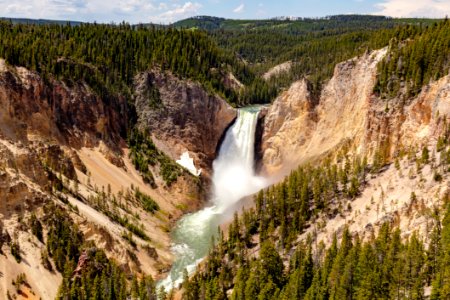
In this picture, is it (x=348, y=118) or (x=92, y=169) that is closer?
(x=92, y=169)

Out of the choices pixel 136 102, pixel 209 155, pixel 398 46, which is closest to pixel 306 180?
pixel 398 46

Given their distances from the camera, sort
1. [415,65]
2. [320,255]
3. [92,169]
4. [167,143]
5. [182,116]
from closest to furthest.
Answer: [320,255], [415,65], [92,169], [167,143], [182,116]

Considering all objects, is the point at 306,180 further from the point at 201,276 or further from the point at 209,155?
the point at 209,155

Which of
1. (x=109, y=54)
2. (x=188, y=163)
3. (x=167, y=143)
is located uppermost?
(x=109, y=54)

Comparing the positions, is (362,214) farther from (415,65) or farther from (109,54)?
(109,54)

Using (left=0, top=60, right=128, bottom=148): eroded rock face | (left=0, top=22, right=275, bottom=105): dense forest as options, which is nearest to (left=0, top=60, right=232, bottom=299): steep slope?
(left=0, top=60, right=128, bottom=148): eroded rock face

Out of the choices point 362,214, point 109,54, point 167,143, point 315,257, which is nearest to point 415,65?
point 362,214

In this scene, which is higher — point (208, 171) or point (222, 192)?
point (208, 171)

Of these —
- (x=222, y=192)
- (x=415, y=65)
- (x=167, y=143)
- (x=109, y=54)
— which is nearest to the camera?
(x=415, y=65)

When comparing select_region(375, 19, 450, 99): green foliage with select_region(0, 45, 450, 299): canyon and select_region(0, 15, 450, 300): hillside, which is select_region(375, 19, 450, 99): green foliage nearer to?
select_region(0, 15, 450, 300): hillside
